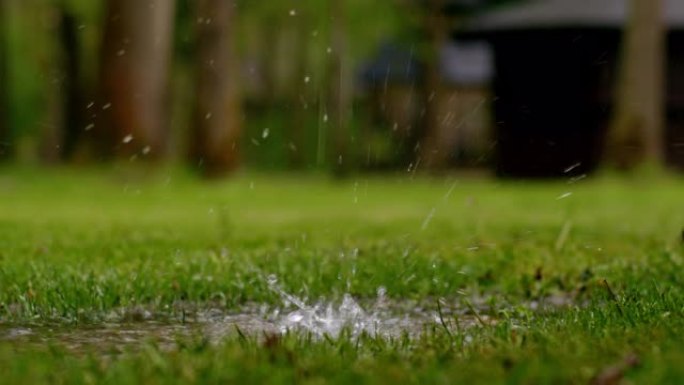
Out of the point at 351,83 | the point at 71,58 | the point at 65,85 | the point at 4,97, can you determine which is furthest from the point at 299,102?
the point at 4,97

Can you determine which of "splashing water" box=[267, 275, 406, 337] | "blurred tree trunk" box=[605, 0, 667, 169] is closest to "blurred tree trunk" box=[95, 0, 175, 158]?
"blurred tree trunk" box=[605, 0, 667, 169]

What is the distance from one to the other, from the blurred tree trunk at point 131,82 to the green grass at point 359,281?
406 centimetres

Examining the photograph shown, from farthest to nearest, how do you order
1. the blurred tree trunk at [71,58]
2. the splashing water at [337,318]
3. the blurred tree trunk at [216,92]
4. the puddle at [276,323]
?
the blurred tree trunk at [71,58] < the blurred tree trunk at [216,92] < the splashing water at [337,318] < the puddle at [276,323]

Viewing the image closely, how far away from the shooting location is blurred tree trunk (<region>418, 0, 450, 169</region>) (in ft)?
102

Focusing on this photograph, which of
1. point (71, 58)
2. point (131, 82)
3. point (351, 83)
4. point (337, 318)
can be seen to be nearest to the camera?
point (337, 318)

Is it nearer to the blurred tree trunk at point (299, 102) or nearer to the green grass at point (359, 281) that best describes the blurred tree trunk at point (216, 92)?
the green grass at point (359, 281)

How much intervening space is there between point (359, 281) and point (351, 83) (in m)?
34.4

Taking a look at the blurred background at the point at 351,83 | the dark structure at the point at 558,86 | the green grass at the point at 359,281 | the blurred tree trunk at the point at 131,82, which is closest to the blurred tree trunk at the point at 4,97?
the blurred background at the point at 351,83

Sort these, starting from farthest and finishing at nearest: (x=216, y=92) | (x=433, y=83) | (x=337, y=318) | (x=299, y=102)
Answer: (x=299, y=102), (x=433, y=83), (x=216, y=92), (x=337, y=318)

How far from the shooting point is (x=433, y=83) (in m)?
32.3

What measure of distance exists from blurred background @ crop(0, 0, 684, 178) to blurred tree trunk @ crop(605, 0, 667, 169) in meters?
0.03

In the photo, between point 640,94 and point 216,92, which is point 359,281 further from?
point 640,94

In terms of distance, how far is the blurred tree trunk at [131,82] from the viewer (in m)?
19.3

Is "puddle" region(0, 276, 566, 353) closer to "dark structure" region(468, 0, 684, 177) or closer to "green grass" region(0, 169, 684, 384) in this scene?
"green grass" region(0, 169, 684, 384)
